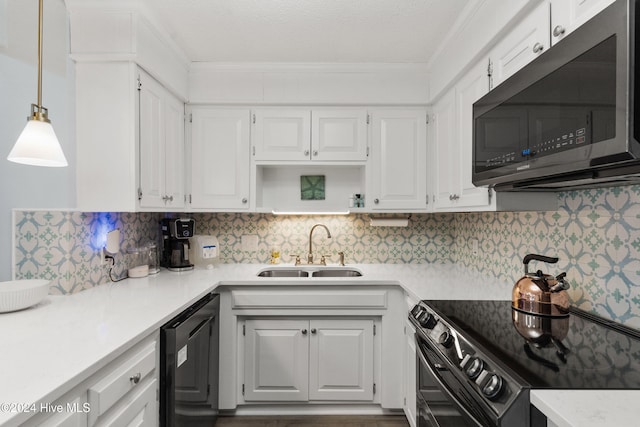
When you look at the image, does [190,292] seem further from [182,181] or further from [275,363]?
[182,181]

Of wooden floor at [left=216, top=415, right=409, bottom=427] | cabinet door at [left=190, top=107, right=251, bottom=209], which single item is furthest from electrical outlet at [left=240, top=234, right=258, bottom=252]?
wooden floor at [left=216, top=415, right=409, bottom=427]

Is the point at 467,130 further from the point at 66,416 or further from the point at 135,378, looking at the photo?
the point at 66,416

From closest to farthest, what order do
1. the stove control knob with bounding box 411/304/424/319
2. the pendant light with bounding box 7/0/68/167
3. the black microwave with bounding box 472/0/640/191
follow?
the black microwave with bounding box 472/0/640/191, the pendant light with bounding box 7/0/68/167, the stove control knob with bounding box 411/304/424/319

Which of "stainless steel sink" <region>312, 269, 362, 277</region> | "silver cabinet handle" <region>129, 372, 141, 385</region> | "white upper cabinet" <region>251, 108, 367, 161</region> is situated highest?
"white upper cabinet" <region>251, 108, 367, 161</region>

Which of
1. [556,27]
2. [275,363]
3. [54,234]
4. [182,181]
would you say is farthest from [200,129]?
[556,27]

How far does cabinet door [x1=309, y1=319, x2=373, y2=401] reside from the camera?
2137 millimetres

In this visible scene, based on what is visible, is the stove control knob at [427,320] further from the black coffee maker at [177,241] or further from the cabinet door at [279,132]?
the black coffee maker at [177,241]

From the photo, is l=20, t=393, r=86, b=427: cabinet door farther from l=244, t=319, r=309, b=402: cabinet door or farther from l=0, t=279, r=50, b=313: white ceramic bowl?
l=244, t=319, r=309, b=402: cabinet door

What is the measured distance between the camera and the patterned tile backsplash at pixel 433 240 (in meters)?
1.25

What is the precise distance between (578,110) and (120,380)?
1564 millimetres

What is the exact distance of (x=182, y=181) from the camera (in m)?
2.38

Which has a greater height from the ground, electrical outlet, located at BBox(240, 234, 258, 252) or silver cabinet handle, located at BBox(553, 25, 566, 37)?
silver cabinet handle, located at BBox(553, 25, 566, 37)

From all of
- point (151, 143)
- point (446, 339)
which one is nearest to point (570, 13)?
point (446, 339)

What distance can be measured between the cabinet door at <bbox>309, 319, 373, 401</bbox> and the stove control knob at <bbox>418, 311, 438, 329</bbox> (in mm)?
763
